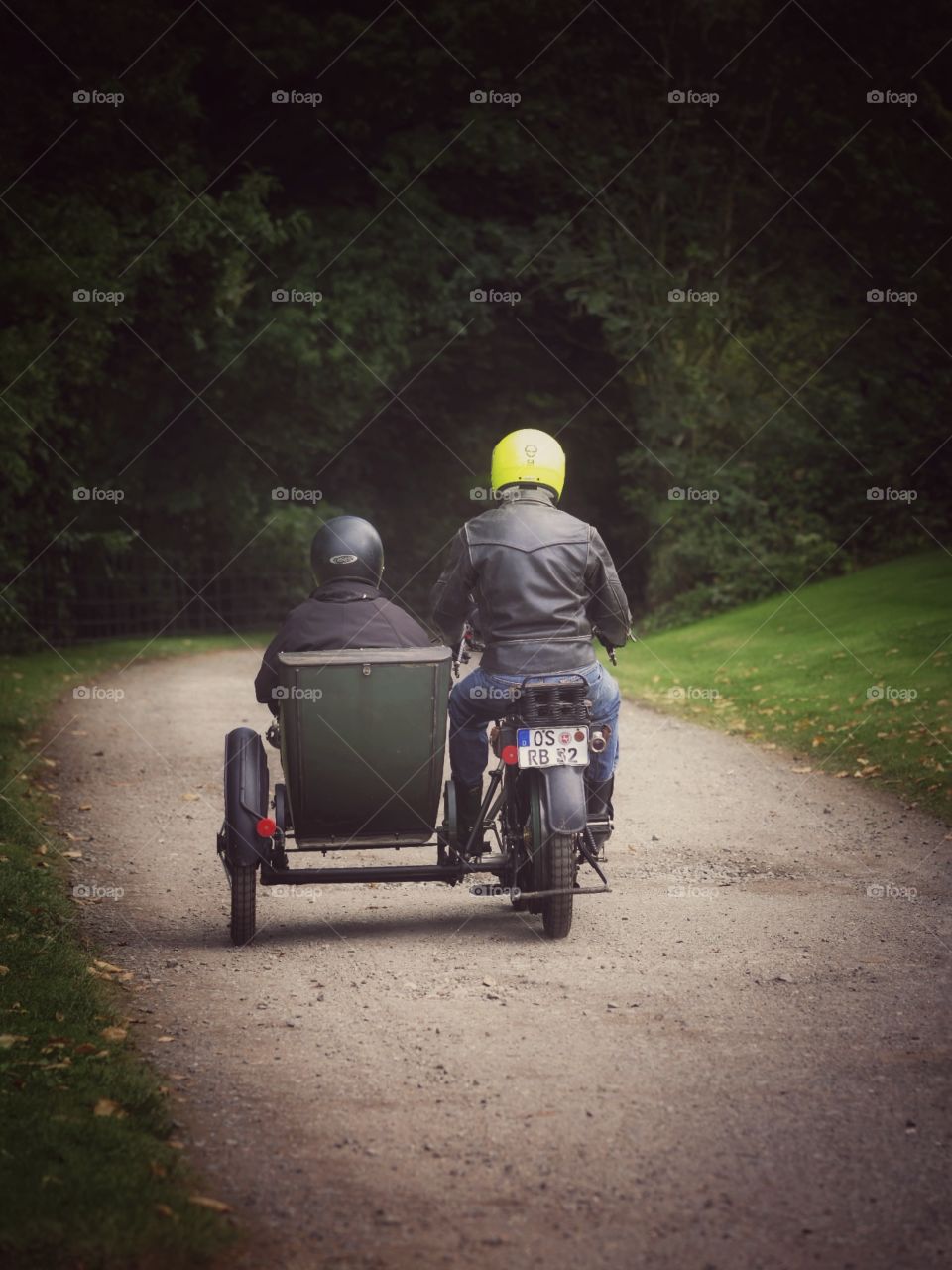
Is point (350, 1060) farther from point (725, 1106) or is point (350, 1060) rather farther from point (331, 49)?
point (331, 49)

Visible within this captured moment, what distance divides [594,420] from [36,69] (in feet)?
48.6

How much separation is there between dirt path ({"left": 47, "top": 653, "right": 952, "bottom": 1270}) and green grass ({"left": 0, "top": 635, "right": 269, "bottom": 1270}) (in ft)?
0.42

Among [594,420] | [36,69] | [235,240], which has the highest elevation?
[36,69]

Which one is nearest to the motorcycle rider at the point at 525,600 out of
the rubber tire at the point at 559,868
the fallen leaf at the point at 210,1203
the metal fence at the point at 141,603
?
the rubber tire at the point at 559,868

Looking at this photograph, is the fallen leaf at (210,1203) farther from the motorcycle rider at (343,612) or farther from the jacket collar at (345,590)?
the jacket collar at (345,590)

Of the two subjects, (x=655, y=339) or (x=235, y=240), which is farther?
(x=655, y=339)

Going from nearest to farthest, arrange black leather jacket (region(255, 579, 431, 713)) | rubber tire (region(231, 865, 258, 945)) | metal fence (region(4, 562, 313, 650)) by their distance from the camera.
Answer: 1. rubber tire (region(231, 865, 258, 945))
2. black leather jacket (region(255, 579, 431, 713))
3. metal fence (region(4, 562, 313, 650))

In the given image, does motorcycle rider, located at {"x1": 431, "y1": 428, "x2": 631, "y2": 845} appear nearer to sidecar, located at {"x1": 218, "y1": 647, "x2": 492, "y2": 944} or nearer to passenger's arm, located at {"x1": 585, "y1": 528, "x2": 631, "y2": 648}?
passenger's arm, located at {"x1": 585, "y1": 528, "x2": 631, "y2": 648}

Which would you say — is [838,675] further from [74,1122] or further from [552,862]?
[74,1122]

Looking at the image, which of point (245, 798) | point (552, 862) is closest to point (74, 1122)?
point (245, 798)

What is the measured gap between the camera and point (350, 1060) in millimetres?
5008

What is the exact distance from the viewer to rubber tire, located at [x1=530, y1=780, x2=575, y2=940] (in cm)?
646

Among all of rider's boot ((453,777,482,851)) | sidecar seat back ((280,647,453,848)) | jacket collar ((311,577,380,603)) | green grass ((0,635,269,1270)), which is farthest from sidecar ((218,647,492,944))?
green grass ((0,635,269,1270))

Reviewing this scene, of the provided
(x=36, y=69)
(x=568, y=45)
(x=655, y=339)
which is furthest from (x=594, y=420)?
(x=36, y=69)
